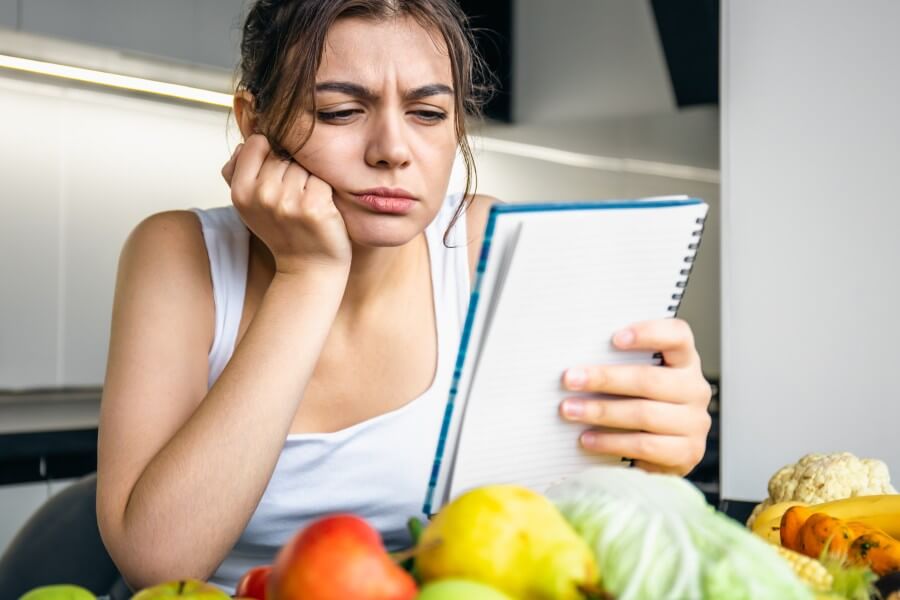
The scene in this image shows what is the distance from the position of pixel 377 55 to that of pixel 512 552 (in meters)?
0.71

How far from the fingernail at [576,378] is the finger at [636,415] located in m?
0.02

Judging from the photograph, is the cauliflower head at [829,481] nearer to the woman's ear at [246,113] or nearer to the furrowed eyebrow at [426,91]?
the furrowed eyebrow at [426,91]

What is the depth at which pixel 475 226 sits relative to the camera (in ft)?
4.83

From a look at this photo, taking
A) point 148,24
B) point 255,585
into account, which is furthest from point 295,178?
point 148,24

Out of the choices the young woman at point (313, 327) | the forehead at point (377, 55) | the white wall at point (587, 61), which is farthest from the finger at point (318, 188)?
the white wall at point (587, 61)

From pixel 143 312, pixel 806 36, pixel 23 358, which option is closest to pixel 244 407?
pixel 143 312

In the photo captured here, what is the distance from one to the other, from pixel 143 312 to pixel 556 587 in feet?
2.46

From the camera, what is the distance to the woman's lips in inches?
40.9

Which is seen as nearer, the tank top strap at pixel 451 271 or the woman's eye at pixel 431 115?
the woman's eye at pixel 431 115

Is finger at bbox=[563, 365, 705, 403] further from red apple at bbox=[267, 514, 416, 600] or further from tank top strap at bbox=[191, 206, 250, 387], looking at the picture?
tank top strap at bbox=[191, 206, 250, 387]

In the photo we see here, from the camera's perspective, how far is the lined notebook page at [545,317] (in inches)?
27.4

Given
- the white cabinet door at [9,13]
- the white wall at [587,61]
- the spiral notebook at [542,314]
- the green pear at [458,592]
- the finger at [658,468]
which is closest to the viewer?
the green pear at [458,592]

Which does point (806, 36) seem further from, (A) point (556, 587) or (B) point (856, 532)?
(A) point (556, 587)

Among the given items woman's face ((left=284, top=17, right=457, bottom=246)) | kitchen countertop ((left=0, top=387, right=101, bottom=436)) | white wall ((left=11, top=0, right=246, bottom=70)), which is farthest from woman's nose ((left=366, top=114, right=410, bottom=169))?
kitchen countertop ((left=0, top=387, right=101, bottom=436))
